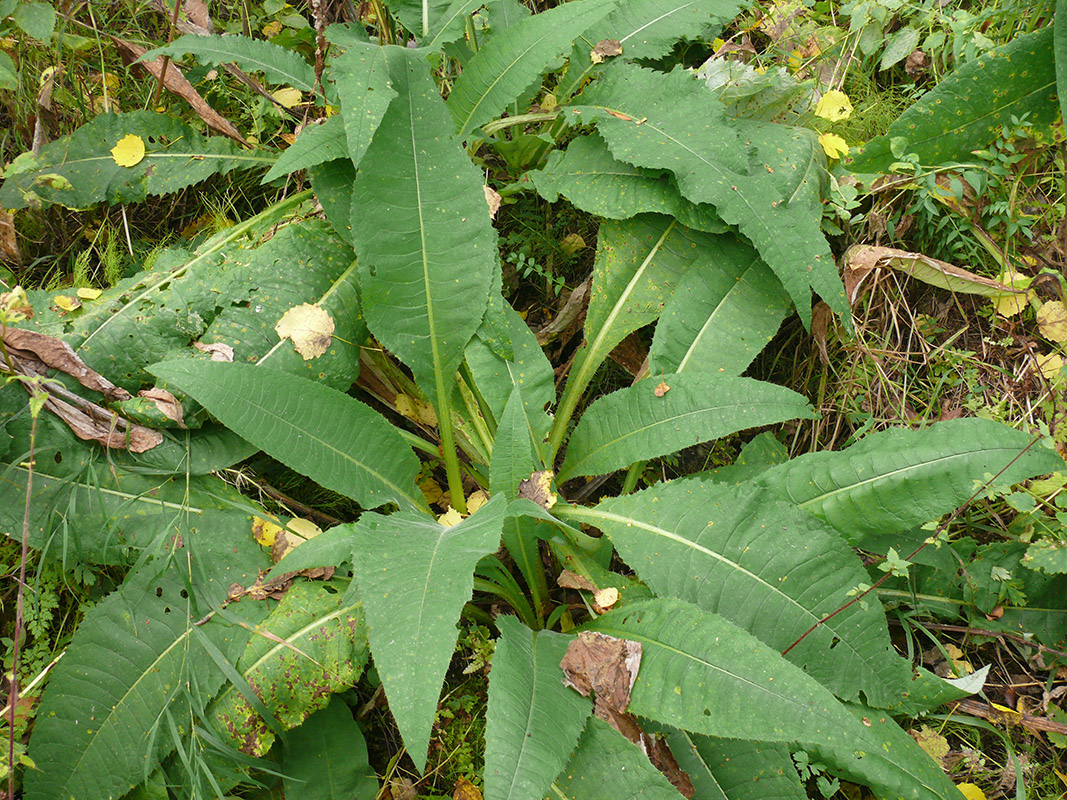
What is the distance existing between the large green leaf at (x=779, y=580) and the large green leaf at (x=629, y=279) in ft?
1.73

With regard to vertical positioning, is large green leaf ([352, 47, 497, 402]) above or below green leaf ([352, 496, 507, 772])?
above

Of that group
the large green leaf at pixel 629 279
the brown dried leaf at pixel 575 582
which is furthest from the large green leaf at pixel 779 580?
the large green leaf at pixel 629 279

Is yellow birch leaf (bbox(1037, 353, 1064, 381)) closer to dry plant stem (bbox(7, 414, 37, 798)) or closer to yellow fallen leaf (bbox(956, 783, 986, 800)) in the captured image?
yellow fallen leaf (bbox(956, 783, 986, 800))

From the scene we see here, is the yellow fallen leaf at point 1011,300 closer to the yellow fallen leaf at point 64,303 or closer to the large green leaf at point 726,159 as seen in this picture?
the large green leaf at point 726,159

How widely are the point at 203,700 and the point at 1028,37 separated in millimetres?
2645

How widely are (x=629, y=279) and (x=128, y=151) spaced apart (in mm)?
1500

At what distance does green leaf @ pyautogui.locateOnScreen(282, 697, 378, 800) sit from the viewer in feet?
5.29

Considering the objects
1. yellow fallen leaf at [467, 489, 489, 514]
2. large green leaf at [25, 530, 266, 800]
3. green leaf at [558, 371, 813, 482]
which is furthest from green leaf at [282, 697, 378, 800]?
green leaf at [558, 371, 813, 482]

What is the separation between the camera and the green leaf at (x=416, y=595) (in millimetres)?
1129

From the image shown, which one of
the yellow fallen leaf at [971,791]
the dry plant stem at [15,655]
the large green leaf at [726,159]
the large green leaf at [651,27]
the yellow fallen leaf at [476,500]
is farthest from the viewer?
the large green leaf at [651,27]

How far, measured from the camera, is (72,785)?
152 cm

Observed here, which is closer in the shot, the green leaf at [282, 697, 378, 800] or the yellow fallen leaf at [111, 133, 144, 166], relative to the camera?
the green leaf at [282, 697, 378, 800]

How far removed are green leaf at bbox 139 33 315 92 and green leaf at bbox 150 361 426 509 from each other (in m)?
0.94

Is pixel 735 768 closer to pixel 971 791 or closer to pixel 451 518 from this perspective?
pixel 971 791
